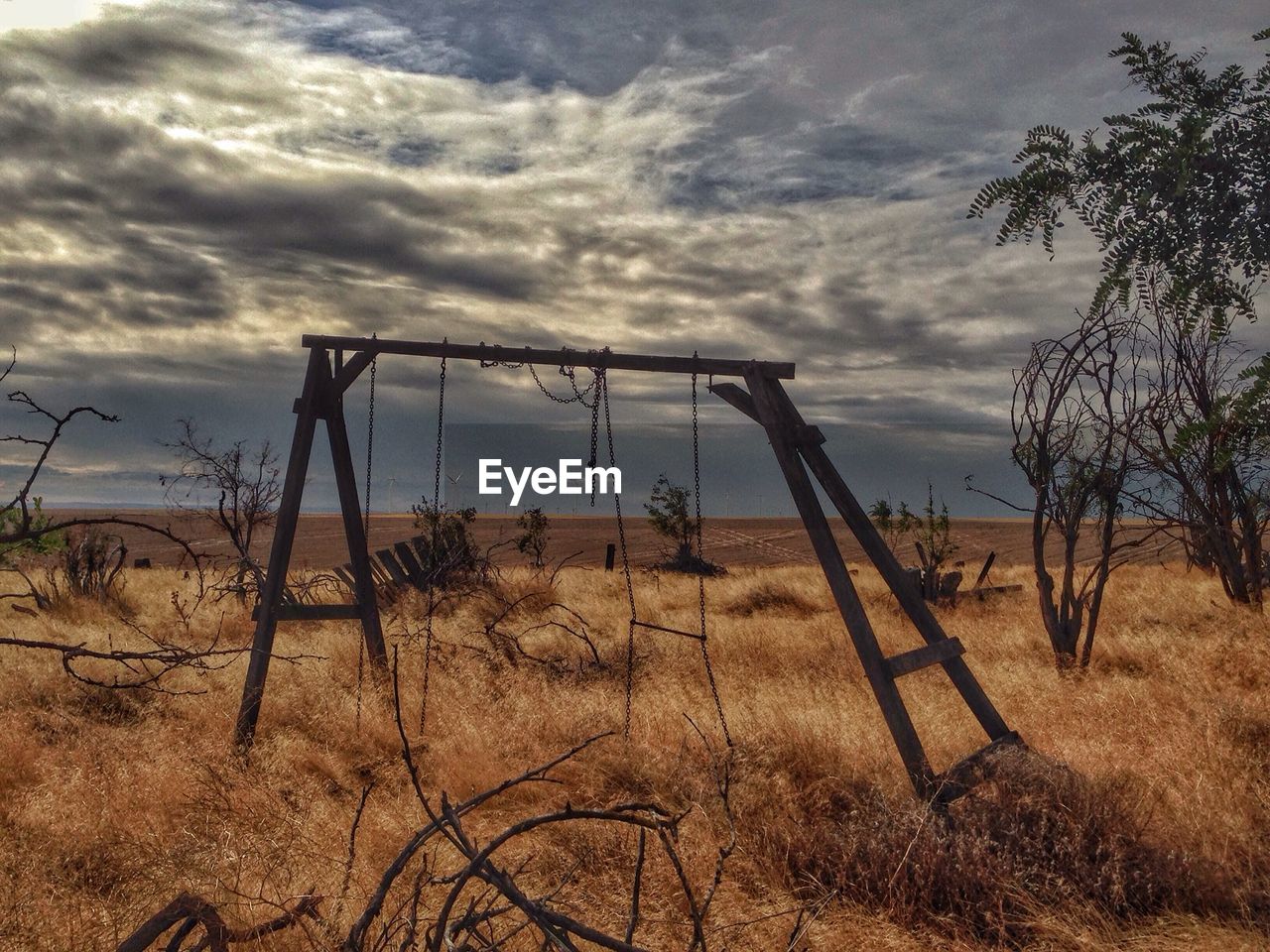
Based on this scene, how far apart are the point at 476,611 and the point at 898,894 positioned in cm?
1011

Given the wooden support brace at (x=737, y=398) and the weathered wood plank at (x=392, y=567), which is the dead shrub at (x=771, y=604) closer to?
the weathered wood plank at (x=392, y=567)

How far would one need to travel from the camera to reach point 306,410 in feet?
25.2

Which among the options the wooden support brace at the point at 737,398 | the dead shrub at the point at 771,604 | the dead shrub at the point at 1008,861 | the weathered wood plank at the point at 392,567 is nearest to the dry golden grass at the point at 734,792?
the dead shrub at the point at 1008,861

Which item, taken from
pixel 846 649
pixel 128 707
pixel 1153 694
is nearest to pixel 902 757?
pixel 1153 694

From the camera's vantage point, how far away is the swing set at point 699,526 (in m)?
5.92

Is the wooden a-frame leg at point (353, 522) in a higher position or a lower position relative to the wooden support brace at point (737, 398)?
lower

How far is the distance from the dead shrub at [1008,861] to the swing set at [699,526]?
1.07ft

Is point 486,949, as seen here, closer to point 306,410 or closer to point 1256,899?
point 1256,899

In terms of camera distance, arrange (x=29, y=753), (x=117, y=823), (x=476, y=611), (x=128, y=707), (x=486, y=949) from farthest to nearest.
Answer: (x=476, y=611) → (x=128, y=707) → (x=29, y=753) → (x=117, y=823) → (x=486, y=949)

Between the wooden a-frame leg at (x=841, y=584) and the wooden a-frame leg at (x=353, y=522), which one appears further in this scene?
the wooden a-frame leg at (x=353, y=522)

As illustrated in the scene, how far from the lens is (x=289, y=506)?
7.67 metres

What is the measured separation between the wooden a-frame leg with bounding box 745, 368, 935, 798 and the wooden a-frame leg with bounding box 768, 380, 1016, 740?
0.10m

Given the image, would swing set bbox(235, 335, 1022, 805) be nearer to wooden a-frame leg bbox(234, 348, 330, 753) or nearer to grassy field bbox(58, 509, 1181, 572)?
wooden a-frame leg bbox(234, 348, 330, 753)

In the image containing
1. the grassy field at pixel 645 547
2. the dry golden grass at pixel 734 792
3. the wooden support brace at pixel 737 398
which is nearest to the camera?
the dry golden grass at pixel 734 792
